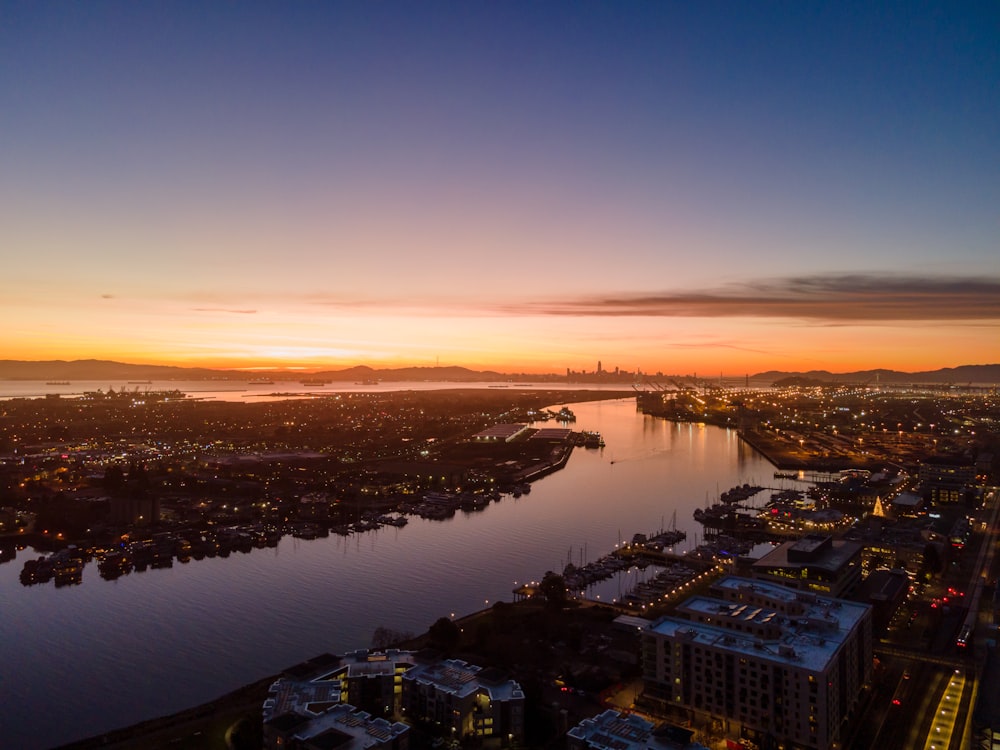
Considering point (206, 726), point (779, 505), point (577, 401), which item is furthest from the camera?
point (577, 401)

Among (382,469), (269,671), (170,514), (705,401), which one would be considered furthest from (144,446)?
(705,401)

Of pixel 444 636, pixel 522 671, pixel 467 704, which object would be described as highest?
pixel 467 704

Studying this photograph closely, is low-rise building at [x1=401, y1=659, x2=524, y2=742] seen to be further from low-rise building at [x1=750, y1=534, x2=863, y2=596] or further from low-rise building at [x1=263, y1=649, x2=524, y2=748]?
low-rise building at [x1=750, y1=534, x2=863, y2=596]

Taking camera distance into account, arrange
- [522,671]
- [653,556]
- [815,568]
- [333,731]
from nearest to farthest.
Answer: [333,731] < [522,671] < [815,568] < [653,556]

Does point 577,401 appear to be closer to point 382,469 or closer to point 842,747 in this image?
point 382,469

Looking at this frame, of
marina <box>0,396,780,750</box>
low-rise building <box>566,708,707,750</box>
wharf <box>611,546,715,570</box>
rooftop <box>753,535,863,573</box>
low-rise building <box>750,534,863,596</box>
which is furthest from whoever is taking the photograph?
wharf <box>611,546,715,570</box>

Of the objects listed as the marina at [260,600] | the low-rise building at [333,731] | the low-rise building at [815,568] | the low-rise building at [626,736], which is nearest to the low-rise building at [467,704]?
the low-rise building at [333,731]

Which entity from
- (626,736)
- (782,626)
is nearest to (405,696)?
(626,736)

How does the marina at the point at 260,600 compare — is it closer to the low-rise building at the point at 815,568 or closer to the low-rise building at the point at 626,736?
the low-rise building at the point at 815,568

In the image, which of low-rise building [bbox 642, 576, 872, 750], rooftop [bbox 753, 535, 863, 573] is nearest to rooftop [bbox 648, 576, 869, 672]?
low-rise building [bbox 642, 576, 872, 750]

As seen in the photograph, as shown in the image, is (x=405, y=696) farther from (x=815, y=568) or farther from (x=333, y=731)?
(x=815, y=568)

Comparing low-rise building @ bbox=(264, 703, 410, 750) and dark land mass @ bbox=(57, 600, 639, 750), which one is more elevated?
low-rise building @ bbox=(264, 703, 410, 750)
